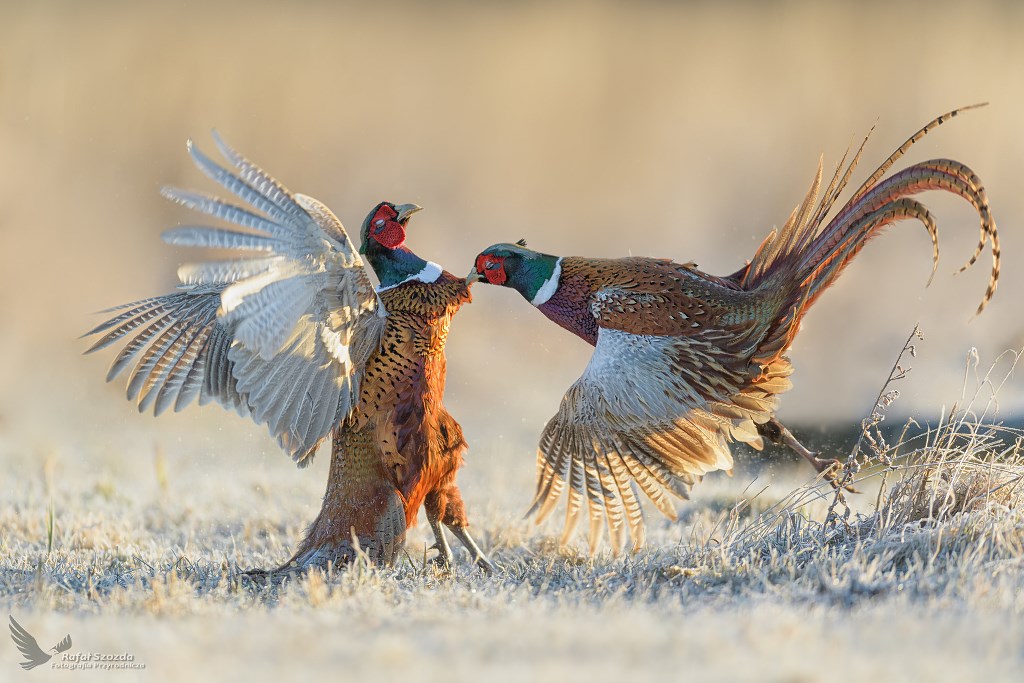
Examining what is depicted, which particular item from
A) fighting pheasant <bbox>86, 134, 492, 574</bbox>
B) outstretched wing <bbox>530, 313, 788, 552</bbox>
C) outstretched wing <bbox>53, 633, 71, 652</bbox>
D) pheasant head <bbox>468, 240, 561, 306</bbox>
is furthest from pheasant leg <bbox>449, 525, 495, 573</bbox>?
outstretched wing <bbox>53, 633, 71, 652</bbox>

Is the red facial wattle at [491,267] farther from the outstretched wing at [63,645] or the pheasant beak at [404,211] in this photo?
the outstretched wing at [63,645]

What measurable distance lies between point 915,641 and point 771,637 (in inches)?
16.7

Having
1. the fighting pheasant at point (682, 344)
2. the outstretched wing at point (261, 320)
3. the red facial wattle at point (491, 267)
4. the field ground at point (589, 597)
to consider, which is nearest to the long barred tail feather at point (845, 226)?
the fighting pheasant at point (682, 344)

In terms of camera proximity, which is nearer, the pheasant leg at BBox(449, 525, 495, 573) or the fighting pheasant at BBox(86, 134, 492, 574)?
the fighting pheasant at BBox(86, 134, 492, 574)

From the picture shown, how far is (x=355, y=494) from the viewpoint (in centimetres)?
426

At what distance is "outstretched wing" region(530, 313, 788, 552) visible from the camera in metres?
4.38

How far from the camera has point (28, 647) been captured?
3125 mm

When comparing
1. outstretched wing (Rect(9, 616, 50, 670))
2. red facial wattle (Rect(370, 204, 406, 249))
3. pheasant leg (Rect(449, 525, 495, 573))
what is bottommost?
outstretched wing (Rect(9, 616, 50, 670))

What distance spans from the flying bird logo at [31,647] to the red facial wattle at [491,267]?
2.44 metres

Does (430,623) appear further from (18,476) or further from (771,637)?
(18,476)

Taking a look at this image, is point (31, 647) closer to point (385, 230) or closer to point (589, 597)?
point (589, 597)

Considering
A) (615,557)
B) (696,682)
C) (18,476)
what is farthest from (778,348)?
(18,476)

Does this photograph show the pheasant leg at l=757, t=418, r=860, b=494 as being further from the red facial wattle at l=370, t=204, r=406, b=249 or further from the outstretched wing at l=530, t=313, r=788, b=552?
the red facial wattle at l=370, t=204, r=406, b=249

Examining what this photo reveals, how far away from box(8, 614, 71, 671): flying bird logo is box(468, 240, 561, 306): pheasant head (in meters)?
2.42
